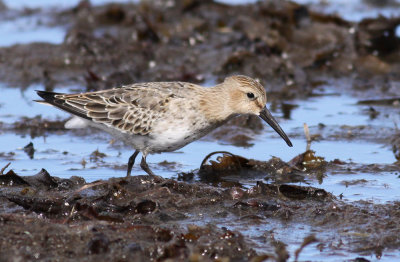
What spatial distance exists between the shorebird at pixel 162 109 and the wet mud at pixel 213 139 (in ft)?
1.62

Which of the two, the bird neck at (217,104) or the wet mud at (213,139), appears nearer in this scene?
the wet mud at (213,139)

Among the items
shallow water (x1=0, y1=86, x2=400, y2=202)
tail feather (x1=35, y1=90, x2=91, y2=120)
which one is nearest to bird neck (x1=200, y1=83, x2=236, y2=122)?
shallow water (x1=0, y1=86, x2=400, y2=202)

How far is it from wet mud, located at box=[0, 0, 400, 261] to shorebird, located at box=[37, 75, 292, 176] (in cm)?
49

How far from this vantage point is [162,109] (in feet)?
23.7

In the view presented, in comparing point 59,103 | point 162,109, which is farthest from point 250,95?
point 59,103

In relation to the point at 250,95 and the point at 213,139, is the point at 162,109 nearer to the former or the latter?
the point at 250,95

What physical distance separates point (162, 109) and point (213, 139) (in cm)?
203

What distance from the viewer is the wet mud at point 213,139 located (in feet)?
17.6

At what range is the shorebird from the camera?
281 inches

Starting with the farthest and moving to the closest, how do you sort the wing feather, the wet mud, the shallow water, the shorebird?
the shallow water → the wing feather → the shorebird → the wet mud

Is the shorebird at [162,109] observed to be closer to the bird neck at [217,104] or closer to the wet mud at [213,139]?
the bird neck at [217,104]

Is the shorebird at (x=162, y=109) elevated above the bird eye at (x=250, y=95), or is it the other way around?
the bird eye at (x=250, y=95)

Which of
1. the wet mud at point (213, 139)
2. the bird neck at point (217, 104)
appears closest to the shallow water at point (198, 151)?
the wet mud at point (213, 139)

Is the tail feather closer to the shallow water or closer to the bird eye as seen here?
the shallow water
